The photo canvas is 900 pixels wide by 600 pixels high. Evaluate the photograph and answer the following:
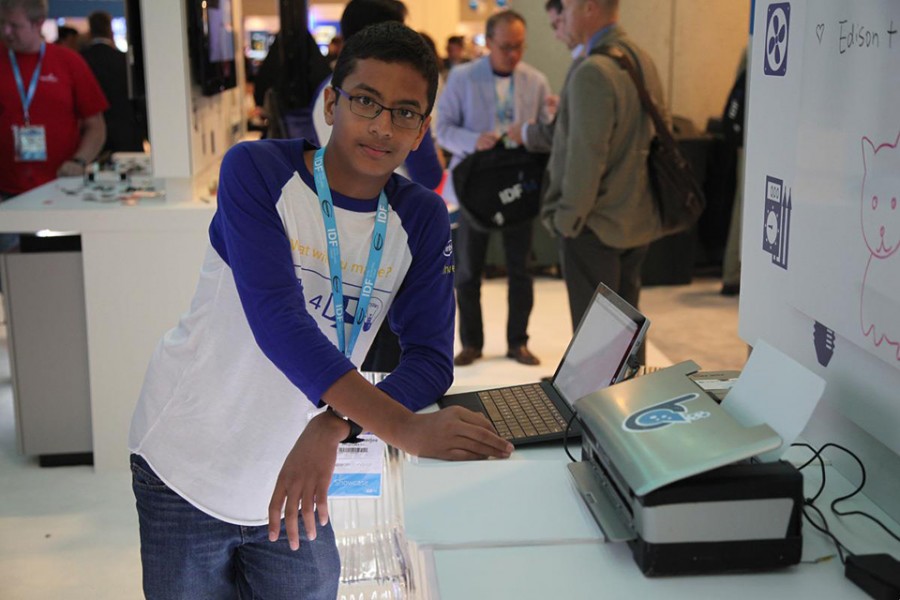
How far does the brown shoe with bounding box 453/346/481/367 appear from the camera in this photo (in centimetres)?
479

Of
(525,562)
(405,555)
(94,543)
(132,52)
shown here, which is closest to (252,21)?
(132,52)

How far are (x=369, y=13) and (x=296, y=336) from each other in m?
1.89

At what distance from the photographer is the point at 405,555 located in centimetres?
231

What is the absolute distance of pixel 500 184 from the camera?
4438mm

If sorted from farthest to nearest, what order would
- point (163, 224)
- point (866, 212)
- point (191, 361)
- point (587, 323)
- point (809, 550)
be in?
1. point (163, 224)
2. point (587, 323)
3. point (191, 361)
4. point (866, 212)
5. point (809, 550)

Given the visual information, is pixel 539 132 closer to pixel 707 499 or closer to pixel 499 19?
pixel 499 19

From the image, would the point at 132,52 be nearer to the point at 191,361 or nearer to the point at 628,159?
the point at 628,159

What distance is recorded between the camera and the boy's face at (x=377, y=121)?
1458 mm

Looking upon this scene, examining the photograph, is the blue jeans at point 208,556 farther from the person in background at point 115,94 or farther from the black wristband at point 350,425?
the person in background at point 115,94

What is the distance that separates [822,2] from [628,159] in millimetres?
1996

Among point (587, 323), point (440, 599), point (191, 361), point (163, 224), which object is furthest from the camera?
point (163, 224)

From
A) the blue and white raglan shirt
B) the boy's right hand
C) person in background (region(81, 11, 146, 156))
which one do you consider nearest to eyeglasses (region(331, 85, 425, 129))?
the blue and white raglan shirt

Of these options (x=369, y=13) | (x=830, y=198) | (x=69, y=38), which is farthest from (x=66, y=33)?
(x=830, y=198)

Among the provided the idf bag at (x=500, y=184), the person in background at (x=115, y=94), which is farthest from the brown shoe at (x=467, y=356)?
the person in background at (x=115, y=94)
